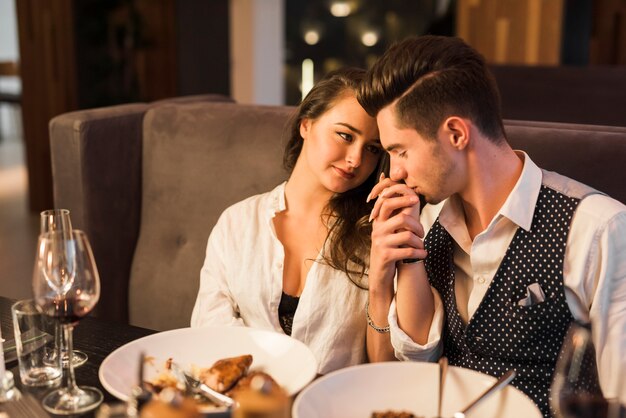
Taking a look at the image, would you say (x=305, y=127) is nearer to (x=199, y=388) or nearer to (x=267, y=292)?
(x=267, y=292)

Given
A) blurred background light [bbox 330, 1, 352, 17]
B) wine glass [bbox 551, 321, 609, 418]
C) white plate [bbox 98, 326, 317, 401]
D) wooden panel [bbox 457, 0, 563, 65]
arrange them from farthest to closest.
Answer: blurred background light [bbox 330, 1, 352, 17] < wooden panel [bbox 457, 0, 563, 65] < white plate [bbox 98, 326, 317, 401] < wine glass [bbox 551, 321, 609, 418]

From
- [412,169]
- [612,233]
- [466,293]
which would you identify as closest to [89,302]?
[412,169]

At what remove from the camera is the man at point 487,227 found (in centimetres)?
147

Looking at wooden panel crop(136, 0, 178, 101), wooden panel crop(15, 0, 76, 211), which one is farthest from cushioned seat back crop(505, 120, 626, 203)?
wooden panel crop(136, 0, 178, 101)

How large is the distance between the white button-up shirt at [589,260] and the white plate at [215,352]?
0.43 metres

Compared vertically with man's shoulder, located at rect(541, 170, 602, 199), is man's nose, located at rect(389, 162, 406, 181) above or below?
above

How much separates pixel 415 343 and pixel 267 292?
45 centimetres

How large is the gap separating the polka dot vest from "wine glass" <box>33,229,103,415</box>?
30.3 inches

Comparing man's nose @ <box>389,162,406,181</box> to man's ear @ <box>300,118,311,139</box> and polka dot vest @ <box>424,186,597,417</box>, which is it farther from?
man's ear @ <box>300,118,311,139</box>

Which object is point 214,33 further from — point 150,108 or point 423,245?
point 423,245

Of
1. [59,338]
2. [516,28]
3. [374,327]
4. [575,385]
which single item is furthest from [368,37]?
[575,385]

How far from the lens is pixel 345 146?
1812 millimetres

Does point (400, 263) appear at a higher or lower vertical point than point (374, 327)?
higher

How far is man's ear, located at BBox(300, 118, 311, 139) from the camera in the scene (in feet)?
6.39
